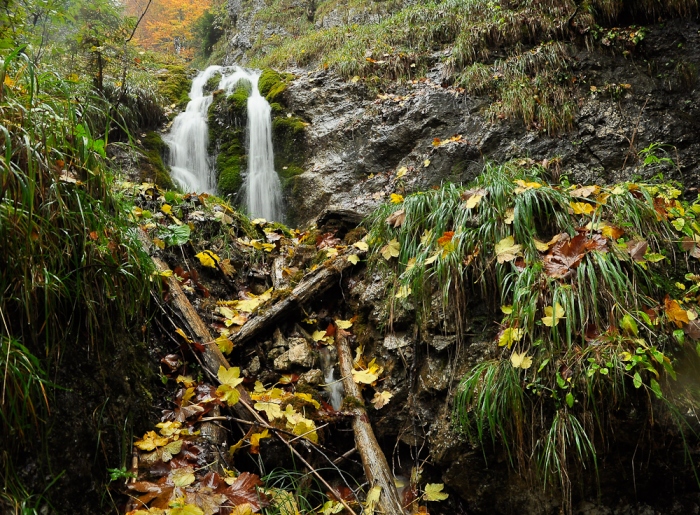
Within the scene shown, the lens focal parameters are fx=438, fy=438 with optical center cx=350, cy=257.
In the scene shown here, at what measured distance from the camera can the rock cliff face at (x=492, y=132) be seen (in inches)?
200

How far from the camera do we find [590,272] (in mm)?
2445

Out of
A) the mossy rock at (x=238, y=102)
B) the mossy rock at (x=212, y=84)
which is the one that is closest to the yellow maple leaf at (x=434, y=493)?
the mossy rock at (x=238, y=102)

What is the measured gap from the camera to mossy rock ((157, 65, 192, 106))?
8.48 m

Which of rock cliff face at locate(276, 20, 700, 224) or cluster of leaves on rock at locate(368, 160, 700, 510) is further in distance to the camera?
rock cliff face at locate(276, 20, 700, 224)

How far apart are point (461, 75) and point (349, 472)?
5848mm

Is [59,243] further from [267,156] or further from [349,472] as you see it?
[267,156]

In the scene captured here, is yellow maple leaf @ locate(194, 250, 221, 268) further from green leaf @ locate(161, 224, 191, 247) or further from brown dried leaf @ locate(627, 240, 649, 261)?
brown dried leaf @ locate(627, 240, 649, 261)

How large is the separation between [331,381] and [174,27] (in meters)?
22.1

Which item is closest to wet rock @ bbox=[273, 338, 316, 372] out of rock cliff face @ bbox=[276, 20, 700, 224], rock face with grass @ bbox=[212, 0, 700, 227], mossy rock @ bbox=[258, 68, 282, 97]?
rock face with grass @ bbox=[212, 0, 700, 227]

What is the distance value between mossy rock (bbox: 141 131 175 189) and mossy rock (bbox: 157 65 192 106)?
1548 millimetres

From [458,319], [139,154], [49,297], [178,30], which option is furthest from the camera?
[178,30]

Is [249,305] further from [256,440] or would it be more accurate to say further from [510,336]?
[510,336]

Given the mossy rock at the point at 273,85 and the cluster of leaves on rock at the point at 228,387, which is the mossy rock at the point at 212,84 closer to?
the mossy rock at the point at 273,85

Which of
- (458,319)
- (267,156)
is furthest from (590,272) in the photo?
(267,156)
